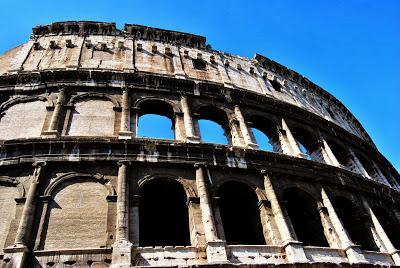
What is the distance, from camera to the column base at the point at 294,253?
841 centimetres

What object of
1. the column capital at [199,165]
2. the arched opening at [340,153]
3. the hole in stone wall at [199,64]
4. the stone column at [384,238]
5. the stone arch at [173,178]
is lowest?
the stone column at [384,238]

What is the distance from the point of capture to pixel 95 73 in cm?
1252

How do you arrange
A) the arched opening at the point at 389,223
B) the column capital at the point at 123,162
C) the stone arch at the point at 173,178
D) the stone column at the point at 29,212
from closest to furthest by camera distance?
1. the stone column at the point at 29,212
2. the stone arch at the point at 173,178
3. the column capital at the point at 123,162
4. the arched opening at the point at 389,223

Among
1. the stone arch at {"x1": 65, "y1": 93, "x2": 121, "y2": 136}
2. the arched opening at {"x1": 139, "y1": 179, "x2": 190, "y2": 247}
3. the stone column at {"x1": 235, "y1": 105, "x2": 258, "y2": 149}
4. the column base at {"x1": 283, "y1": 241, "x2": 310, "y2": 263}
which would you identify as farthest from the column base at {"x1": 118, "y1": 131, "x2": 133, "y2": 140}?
the column base at {"x1": 283, "y1": 241, "x2": 310, "y2": 263}

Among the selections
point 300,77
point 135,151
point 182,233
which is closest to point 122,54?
point 135,151

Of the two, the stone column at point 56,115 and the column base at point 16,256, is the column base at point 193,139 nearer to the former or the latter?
the stone column at point 56,115

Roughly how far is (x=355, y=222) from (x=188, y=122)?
598cm

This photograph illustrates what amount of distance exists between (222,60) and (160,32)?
9.70ft

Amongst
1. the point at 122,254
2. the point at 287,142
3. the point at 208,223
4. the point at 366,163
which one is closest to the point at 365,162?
the point at 366,163

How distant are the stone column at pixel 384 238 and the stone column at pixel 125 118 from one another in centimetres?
765

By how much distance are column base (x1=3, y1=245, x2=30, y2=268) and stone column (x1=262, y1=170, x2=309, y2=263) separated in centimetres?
559

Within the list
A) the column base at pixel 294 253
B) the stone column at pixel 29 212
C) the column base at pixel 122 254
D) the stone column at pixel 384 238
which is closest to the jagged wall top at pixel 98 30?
the stone column at pixel 29 212

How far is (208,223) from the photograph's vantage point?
8.59 metres

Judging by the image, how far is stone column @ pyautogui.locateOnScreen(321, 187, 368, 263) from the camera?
30.3ft
